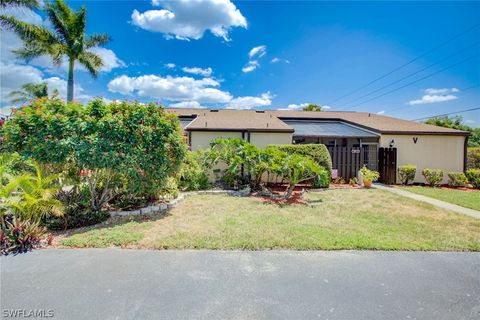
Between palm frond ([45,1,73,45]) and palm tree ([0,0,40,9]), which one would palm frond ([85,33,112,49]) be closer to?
palm frond ([45,1,73,45])

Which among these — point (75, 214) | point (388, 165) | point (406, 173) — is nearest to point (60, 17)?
point (75, 214)

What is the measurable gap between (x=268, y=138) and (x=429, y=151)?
980cm

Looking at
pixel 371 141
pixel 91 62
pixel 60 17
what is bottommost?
pixel 371 141

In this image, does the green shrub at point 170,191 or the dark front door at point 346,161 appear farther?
the dark front door at point 346,161

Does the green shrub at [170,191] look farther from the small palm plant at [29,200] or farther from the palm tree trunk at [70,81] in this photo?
the palm tree trunk at [70,81]

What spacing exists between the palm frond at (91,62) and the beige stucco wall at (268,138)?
1732cm

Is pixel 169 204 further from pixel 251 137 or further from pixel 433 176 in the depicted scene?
pixel 433 176

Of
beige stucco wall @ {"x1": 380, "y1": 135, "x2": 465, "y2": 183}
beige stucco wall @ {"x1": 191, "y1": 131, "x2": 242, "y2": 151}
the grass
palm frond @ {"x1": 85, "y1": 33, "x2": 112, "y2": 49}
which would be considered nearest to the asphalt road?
the grass

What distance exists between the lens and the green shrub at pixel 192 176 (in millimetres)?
9461

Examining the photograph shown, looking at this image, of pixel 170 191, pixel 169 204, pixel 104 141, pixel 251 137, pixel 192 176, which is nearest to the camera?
pixel 104 141

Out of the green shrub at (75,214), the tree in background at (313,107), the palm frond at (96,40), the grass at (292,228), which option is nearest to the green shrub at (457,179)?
the grass at (292,228)

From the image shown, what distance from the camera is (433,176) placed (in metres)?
12.2

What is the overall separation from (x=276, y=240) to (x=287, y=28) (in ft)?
37.9

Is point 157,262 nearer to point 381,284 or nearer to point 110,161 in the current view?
point 110,161
